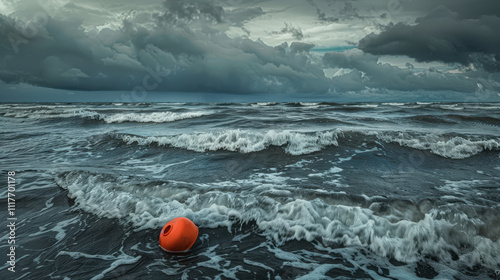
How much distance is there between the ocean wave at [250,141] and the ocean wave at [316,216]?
361 cm

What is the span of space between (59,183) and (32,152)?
16.0ft

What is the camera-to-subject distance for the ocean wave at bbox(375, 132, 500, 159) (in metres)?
8.28

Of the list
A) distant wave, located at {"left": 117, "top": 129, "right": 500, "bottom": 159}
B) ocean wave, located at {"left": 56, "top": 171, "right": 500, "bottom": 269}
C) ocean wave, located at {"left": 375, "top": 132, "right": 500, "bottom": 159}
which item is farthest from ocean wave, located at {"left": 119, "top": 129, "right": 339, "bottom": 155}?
ocean wave, located at {"left": 56, "top": 171, "right": 500, "bottom": 269}

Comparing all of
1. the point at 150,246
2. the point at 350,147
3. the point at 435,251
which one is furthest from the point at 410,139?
the point at 150,246

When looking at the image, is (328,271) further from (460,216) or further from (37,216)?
(37,216)

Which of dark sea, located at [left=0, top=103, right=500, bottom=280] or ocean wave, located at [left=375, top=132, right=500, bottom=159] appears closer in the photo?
dark sea, located at [left=0, top=103, right=500, bottom=280]

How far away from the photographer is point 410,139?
937cm

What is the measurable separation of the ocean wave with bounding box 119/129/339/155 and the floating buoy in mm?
5315

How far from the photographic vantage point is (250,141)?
30.1 feet

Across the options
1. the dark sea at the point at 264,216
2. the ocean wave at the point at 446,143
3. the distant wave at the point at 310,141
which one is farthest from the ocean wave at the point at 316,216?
the ocean wave at the point at 446,143

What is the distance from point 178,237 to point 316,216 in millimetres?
2041

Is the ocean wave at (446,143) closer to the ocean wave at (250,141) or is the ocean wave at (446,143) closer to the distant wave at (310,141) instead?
the distant wave at (310,141)

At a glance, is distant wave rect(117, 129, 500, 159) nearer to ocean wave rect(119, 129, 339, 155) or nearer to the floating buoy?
ocean wave rect(119, 129, 339, 155)

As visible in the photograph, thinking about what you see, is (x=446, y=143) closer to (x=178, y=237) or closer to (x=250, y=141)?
(x=250, y=141)
